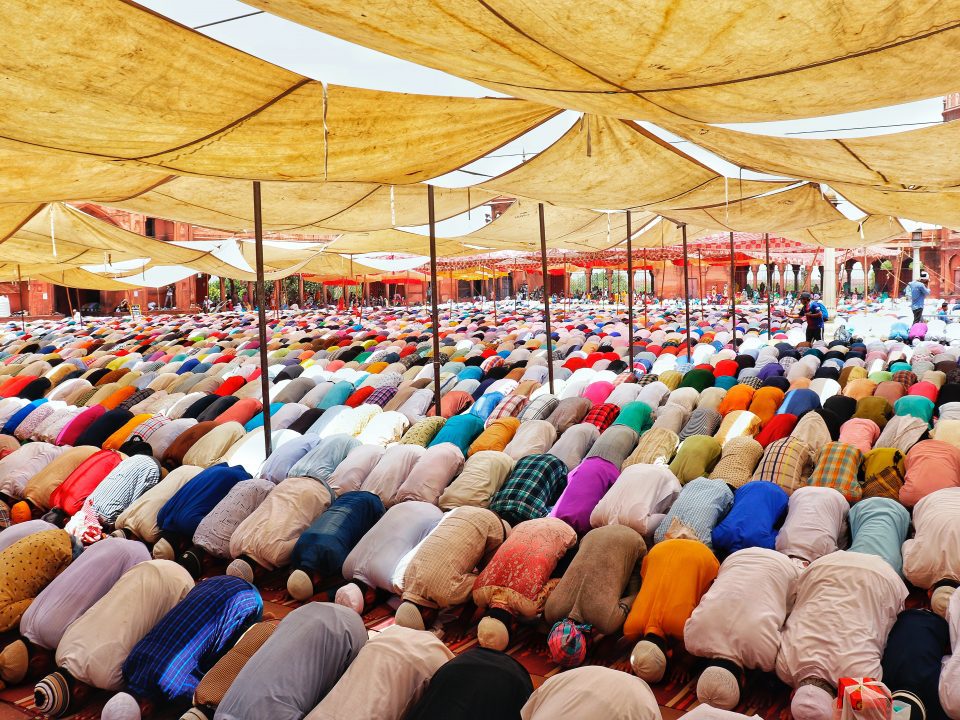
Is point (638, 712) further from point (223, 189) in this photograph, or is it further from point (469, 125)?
point (223, 189)

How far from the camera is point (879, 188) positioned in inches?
225

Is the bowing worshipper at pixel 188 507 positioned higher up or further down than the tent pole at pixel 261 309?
further down

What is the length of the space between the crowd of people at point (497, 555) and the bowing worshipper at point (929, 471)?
0.02 meters

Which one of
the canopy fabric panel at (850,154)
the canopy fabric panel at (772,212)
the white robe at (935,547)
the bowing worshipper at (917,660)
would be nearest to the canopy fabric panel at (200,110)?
the canopy fabric panel at (850,154)

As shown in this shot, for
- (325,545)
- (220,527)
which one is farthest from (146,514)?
(325,545)

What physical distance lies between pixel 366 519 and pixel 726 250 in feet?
59.2

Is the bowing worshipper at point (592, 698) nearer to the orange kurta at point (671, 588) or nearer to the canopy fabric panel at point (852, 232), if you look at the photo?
the orange kurta at point (671, 588)

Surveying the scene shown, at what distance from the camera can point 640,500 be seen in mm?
4395

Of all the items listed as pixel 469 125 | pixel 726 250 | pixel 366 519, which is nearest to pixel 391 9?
pixel 469 125

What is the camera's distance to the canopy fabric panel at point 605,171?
5051mm

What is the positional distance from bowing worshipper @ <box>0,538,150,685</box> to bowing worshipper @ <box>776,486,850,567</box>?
361 centimetres

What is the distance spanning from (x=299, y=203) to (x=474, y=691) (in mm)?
5684

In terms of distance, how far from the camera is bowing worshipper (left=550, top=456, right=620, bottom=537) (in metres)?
4.59

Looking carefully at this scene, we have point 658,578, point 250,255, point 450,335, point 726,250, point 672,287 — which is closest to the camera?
point 658,578
